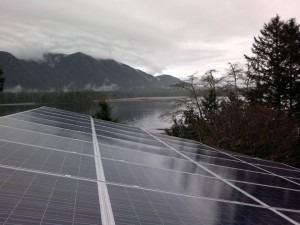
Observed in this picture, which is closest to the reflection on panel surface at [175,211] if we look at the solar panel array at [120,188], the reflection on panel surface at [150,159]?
the solar panel array at [120,188]

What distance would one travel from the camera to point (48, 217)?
412 centimetres

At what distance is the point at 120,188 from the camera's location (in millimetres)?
6125

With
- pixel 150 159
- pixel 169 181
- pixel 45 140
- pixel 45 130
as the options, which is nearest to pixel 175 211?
pixel 169 181

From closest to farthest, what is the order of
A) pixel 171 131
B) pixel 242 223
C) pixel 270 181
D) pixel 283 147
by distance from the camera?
pixel 242 223, pixel 270 181, pixel 283 147, pixel 171 131

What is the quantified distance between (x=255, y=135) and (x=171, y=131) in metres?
19.9

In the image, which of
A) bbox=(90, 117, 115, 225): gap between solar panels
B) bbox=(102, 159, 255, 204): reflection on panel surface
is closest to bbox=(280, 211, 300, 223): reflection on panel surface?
bbox=(102, 159, 255, 204): reflection on panel surface

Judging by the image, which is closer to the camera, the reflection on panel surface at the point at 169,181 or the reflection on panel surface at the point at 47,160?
the reflection on panel surface at the point at 47,160

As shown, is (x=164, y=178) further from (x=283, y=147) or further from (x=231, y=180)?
(x=283, y=147)

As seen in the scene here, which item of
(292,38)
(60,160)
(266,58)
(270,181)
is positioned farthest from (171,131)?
(60,160)

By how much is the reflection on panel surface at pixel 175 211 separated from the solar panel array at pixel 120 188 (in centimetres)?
2

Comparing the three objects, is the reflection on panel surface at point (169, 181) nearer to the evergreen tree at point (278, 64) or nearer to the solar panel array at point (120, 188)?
the solar panel array at point (120, 188)

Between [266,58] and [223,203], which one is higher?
[266,58]

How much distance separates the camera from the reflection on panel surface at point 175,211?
4979 mm

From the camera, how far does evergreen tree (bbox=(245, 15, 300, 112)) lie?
126 feet
